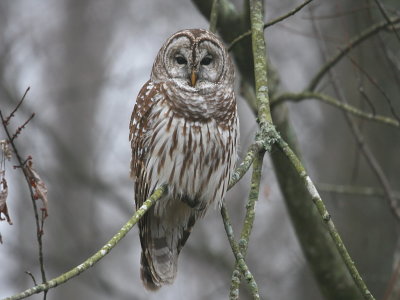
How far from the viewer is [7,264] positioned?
902 centimetres

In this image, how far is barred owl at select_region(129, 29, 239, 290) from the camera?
4195 mm

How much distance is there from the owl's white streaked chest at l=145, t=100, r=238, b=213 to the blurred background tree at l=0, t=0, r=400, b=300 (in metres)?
1.28

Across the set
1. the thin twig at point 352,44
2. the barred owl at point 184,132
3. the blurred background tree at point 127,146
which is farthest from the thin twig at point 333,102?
the barred owl at point 184,132

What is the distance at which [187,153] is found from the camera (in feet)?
13.7

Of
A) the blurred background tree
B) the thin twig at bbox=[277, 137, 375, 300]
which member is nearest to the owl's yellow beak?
the thin twig at bbox=[277, 137, 375, 300]

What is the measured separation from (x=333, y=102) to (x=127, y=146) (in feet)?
20.4

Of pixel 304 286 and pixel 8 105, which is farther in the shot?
pixel 304 286

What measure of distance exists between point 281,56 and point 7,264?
552cm

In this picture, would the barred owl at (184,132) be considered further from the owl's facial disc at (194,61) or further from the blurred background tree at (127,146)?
the blurred background tree at (127,146)

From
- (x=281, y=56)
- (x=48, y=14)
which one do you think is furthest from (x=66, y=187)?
(x=281, y=56)

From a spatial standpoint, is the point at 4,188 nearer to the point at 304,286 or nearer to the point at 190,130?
the point at 190,130

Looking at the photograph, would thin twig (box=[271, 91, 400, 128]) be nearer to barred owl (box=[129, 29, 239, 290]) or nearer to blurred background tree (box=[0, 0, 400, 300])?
blurred background tree (box=[0, 0, 400, 300])

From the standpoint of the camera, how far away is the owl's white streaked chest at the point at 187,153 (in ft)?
13.7

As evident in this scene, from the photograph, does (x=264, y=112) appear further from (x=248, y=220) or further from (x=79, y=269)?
(x=79, y=269)
